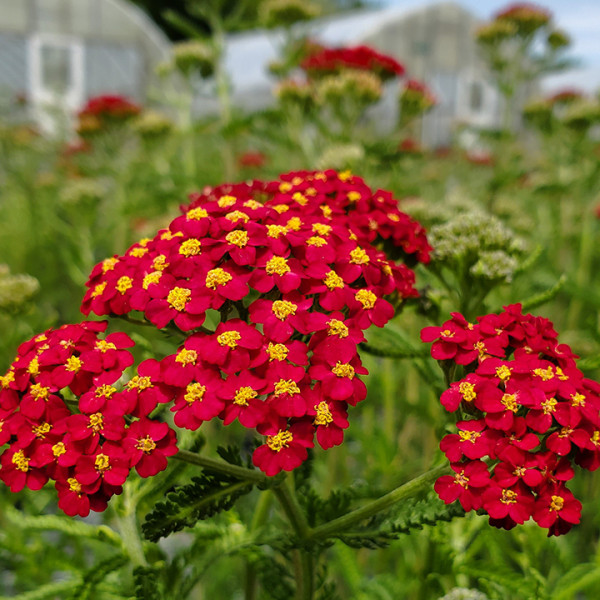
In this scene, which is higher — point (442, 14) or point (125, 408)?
point (442, 14)

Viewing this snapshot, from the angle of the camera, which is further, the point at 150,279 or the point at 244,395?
the point at 150,279

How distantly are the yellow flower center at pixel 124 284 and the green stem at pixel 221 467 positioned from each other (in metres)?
0.31

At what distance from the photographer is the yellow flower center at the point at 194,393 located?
91 centimetres

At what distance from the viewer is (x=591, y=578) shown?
1.36 m

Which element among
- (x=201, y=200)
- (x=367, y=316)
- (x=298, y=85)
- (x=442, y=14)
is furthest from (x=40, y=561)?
(x=442, y=14)

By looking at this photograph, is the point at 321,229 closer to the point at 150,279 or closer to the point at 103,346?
the point at 150,279

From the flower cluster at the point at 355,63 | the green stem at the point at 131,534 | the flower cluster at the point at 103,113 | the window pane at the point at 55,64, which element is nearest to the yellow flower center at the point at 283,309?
the green stem at the point at 131,534

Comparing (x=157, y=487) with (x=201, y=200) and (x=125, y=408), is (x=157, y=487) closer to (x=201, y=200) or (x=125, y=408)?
(x=125, y=408)

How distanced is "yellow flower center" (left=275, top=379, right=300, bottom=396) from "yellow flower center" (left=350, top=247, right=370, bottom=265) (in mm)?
296

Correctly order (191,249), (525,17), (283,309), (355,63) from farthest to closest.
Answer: (525,17) < (355,63) < (191,249) < (283,309)

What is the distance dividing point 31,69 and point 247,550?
44.7 ft

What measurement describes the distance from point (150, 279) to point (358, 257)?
37 cm

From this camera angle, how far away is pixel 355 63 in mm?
2998

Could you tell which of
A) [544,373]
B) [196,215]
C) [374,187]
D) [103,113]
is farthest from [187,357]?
[103,113]
